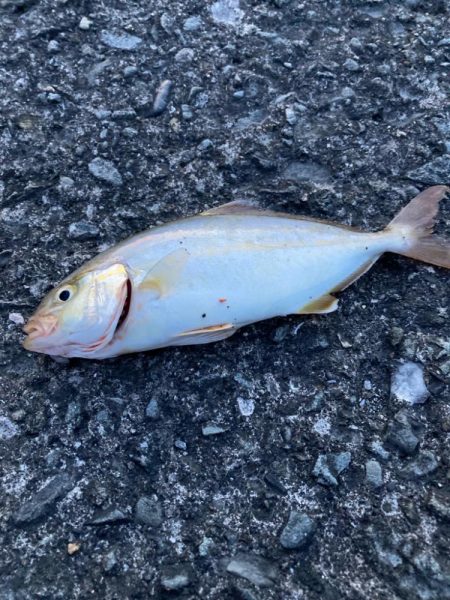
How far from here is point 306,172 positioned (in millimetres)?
3396

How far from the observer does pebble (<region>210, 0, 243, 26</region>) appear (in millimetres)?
3854

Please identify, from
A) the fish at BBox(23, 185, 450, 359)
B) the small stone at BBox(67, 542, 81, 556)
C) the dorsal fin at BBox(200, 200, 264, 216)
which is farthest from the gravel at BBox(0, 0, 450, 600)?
the dorsal fin at BBox(200, 200, 264, 216)

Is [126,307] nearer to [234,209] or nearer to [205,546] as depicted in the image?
[234,209]

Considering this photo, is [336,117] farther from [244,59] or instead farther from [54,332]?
[54,332]

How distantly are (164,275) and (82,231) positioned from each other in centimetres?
68

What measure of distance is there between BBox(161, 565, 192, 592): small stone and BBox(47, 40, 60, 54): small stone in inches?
121

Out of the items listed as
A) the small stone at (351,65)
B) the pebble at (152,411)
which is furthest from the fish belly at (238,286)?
the small stone at (351,65)

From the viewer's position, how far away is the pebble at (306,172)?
337 cm

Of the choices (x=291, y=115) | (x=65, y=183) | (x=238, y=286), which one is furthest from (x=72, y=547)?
(x=291, y=115)

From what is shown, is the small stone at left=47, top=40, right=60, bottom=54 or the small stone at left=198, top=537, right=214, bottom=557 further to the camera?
the small stone at left=47, top=40, right=60, bottom=54

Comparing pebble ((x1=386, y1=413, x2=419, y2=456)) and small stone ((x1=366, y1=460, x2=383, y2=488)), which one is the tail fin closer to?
pebble ((x1=386, y1=413, x2=419, y2=456))

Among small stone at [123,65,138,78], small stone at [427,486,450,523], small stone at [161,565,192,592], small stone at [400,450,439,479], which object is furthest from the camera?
small stone at [123,65,138,78]

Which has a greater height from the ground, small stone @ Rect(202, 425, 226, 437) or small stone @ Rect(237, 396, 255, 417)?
small stone @ Rect(237, 396, 255, 417)

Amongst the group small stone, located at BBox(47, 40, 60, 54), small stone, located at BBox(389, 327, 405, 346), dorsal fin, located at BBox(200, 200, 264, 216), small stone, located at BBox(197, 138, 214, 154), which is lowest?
small stone, located at BBox(389, 327, 405, 346)
